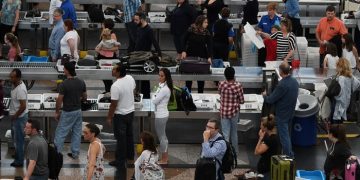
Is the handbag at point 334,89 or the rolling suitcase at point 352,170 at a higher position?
the handbag at point 334,89

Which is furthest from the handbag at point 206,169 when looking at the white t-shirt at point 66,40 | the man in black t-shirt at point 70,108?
the white t-shirt at point 66,40

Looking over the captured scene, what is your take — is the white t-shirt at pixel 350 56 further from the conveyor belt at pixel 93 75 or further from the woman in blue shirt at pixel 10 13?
the woman in blue shirt at pixel 10 13

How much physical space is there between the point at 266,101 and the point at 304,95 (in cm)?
136

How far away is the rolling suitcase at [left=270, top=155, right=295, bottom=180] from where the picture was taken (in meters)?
13.9

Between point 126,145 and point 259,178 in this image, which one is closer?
point 259,178

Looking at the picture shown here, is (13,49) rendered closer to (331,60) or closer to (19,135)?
(19,135)

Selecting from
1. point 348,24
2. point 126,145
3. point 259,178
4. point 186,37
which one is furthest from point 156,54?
point 348,24

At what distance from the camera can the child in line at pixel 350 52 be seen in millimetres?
18609

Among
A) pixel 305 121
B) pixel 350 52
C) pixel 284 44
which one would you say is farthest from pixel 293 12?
pixel 305 121

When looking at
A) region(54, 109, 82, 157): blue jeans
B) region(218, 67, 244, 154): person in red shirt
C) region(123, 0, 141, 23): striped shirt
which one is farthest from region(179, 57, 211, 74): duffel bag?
region(123, 0, 141, 23): striped shirt

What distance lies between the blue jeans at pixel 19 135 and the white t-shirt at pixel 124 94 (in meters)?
1.35

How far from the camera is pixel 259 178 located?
14.4 metres

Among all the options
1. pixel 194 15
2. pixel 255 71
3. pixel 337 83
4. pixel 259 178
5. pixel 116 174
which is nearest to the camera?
pixel 259 178

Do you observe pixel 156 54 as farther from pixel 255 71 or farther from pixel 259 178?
pixel 259 178
